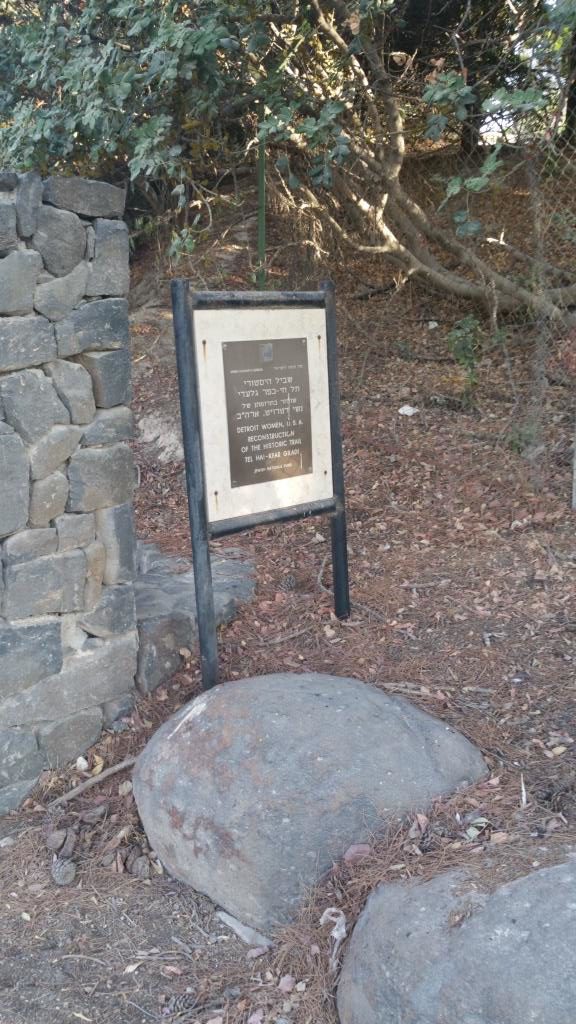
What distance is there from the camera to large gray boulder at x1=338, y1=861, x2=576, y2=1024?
2008 millimetres

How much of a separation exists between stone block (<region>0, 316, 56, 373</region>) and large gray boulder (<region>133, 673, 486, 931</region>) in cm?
138

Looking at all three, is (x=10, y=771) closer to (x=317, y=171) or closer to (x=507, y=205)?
(x=317, y=171)

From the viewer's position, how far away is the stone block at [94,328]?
3176 millimetres

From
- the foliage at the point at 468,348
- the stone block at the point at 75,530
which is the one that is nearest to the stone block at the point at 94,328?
the stone block at the point at 75,530

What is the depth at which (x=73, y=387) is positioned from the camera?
10.6 ft

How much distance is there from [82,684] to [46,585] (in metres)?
0.48

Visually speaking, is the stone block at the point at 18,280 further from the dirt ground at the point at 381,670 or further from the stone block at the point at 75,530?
the dirt ground at the point at 381,670

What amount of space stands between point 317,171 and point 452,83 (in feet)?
3.63

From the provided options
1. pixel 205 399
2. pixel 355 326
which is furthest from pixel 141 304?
pixel 205 399

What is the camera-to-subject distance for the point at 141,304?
8.05 m

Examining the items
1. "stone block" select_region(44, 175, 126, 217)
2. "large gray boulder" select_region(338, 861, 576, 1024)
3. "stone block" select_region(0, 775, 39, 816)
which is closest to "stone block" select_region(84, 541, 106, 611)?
"stone block" select_region(0, 775, 39, 816)

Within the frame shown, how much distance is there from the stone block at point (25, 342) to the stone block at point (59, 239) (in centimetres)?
20

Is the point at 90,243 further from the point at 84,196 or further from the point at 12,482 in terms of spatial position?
the point at 12,482

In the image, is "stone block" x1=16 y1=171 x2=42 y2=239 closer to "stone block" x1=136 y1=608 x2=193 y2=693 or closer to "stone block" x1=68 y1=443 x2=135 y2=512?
"stone block" x1=68 y1=443 x2=135 y2=512
